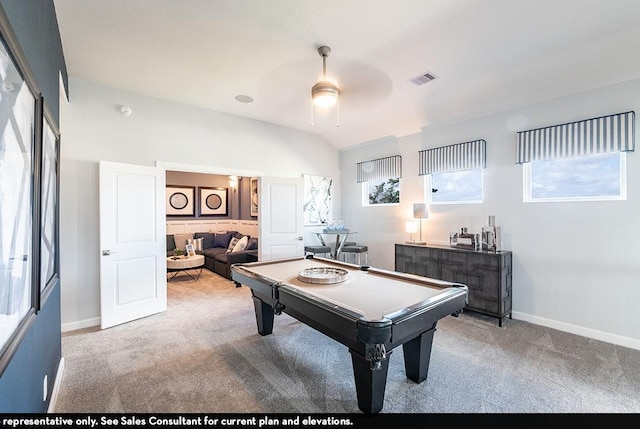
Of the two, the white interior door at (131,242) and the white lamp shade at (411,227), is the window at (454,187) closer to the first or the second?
the white lamp shade at (411,227)

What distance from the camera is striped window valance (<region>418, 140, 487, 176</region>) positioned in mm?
4078

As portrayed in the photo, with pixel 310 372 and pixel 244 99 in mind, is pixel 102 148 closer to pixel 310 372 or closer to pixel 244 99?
pixel 244 99

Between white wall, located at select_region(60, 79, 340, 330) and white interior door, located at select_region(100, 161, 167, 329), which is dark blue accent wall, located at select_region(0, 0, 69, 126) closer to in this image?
white wall, located at select_region(60, 79, 340, 330)

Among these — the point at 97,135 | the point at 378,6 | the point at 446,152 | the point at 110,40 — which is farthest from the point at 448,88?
the point at 97,135

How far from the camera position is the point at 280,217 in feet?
17.3

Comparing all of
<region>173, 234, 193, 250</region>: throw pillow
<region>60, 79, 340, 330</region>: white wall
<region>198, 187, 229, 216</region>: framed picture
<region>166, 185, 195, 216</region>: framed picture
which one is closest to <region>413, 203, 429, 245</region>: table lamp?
<region>60, 79, 340, 330</region>: white wall

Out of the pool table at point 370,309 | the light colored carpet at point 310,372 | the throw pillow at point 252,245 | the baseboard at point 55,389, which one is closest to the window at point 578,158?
the light colored carpet at point 310,372

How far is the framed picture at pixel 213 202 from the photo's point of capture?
Result: 8.16 metres

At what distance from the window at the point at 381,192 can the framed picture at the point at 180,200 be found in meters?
4.95

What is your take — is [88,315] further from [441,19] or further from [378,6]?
[441,19]

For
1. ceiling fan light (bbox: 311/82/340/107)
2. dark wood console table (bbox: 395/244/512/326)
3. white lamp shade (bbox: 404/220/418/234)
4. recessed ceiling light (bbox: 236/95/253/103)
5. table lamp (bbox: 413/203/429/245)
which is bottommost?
dark wood console table (bbox: 395/244/512/326)

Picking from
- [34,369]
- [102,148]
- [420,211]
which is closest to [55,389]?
[34,369]

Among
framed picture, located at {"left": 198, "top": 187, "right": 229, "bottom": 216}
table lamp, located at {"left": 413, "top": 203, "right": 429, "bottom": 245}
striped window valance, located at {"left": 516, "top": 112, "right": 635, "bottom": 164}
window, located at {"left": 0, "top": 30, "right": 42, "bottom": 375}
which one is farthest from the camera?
framed picture, located at {"left": 198, "top": 187, "right": 229, "bottom": 216}

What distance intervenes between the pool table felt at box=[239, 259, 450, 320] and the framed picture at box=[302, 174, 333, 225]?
2813mm
